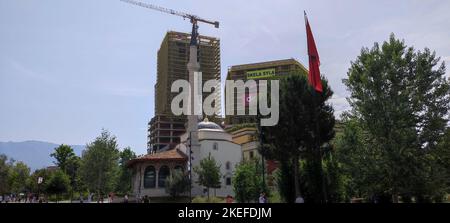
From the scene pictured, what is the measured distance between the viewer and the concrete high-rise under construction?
121m

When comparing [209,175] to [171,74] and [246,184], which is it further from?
[171,74]

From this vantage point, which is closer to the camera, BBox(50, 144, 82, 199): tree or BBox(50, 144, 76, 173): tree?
BBox(50, 144, 82, 199): tree

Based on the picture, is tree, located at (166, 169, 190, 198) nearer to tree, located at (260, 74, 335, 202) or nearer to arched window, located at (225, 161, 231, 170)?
arched window, located at (225, 161, 231, 170)

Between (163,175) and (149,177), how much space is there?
6.50 ft

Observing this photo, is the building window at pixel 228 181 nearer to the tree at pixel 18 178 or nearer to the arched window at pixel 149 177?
the arched window at pixel 149 177

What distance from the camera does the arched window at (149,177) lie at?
52000mm

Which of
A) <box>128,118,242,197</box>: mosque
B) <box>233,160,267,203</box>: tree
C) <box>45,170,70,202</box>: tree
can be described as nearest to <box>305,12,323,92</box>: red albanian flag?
<box>233,160,267,203</box>: tree

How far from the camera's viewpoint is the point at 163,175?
5316 cm

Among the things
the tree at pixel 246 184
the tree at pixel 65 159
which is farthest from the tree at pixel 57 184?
the tree at pixel 246 184

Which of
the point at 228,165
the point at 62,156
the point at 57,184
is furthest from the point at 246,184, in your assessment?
the point at 62,156

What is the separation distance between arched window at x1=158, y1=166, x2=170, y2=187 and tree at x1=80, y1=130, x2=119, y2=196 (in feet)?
20.9

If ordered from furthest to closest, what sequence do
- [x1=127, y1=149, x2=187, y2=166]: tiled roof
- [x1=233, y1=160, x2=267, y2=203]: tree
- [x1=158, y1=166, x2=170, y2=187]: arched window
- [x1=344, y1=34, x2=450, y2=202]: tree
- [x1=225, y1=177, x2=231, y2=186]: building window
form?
[x1=225, y1=177, x2=231, y2=186]: building window → [x1=158, y1=166, x2=170, y2=187]: arched window → [x1=127, y1=149, x2=187, y2=166]: tiled roof → [x1=233, y1=160, x2=267, y2=203]: tree → [x1=344, y1=34, x2=450, y2=202]: tree
